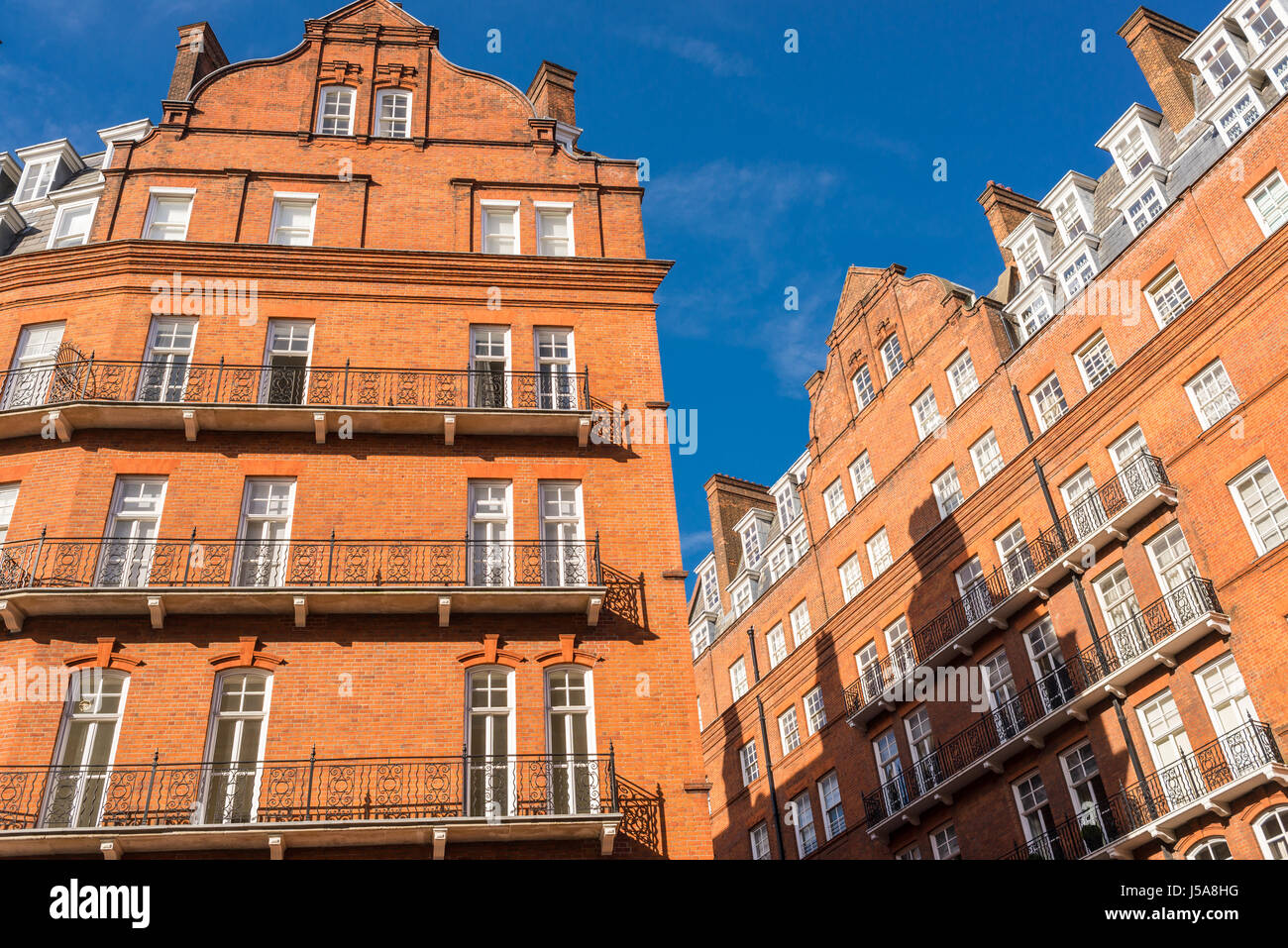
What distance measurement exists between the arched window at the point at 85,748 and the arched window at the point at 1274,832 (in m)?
24.3

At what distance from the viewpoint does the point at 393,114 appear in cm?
2952

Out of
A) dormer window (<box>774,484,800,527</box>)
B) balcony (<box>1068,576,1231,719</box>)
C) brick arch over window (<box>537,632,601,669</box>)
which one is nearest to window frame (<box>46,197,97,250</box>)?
brick arch over window (<box>537,632,601,669</box>)

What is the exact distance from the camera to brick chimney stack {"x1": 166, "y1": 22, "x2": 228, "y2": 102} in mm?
29859

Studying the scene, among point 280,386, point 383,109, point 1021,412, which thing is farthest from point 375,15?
point 1021,412

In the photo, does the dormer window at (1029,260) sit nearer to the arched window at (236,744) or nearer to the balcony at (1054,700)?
the balcony at (1054,700)

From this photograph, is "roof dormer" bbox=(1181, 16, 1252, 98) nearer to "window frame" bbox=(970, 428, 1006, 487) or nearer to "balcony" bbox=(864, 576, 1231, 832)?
"window frame" bbox=(970, 428, 1006, 487)

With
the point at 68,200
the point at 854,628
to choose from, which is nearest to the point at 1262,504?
the point at 854,628

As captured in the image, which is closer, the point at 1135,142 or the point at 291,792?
the point at 291,792

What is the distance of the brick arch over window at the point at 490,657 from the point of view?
826 inches

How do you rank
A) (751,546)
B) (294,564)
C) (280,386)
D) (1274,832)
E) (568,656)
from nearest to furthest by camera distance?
(568,656)
(294,564)
(280,386)
(1274,832)
(751,546)

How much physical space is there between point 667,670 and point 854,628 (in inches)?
820

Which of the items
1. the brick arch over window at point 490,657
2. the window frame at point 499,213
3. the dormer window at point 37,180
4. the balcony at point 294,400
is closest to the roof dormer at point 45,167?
the dormer window at point 37,180

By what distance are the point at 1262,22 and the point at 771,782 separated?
103ft

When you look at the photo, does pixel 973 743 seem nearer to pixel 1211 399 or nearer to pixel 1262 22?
pixel 1211 399
